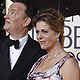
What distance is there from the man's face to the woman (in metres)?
0.40

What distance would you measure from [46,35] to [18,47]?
1.83 feet

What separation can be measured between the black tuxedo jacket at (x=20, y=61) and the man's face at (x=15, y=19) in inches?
4.4

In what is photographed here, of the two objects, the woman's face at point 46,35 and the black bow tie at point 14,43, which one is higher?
the woman's face at point 46,35

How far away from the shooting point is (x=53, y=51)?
6.17ft

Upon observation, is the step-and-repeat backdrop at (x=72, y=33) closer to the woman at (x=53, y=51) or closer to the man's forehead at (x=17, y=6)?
the man's forehead at (x=17, y=6)

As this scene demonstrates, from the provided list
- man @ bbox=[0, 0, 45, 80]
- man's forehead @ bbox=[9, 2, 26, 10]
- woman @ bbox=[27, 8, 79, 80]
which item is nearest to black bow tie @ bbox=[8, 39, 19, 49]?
man @ bbox=[0, 0, 45, 80]

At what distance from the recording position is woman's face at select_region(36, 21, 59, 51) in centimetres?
181

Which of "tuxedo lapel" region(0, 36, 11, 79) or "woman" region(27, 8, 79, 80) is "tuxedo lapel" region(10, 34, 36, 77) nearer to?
"tuxedo lapel" region(0, 36, 11, 79)

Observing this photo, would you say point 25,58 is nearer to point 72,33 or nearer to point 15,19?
point 15,19

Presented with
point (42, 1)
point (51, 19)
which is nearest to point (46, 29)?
point (51, 19)

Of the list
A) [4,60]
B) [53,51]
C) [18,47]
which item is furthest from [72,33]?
[53,51]

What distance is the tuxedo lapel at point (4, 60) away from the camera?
7.23ft

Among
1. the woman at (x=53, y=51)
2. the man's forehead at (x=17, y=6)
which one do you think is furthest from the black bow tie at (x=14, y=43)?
the woman at (x=53, y=51)

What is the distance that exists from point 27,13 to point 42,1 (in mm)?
658
